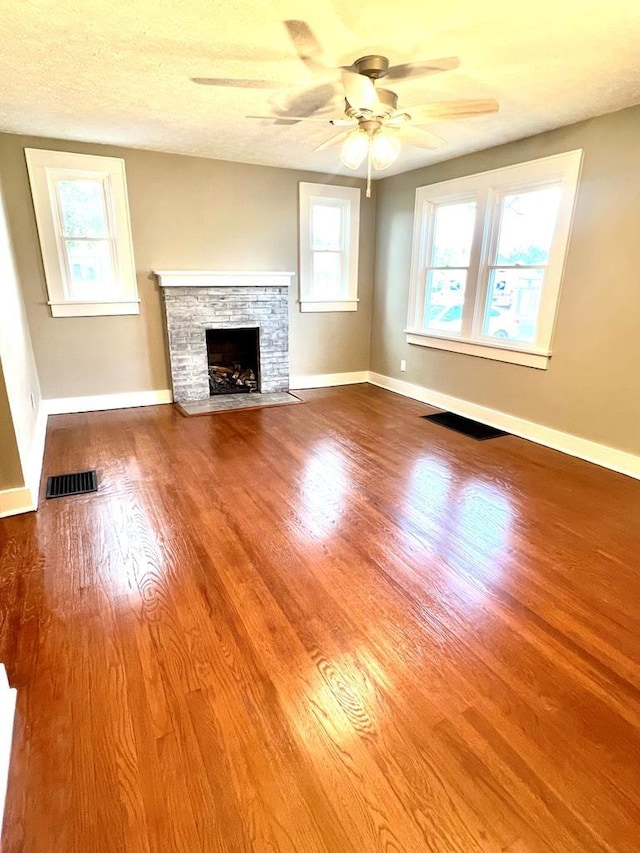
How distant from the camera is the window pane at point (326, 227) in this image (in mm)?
5273

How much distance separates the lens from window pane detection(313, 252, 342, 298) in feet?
17.8

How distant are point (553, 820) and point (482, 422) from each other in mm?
3588

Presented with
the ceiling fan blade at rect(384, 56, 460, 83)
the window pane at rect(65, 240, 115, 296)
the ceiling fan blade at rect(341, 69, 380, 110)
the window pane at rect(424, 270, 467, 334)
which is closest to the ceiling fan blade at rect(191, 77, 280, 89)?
the ceiling fan blade at rect(341, 69, 380, 110)

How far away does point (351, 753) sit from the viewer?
1.37 metres

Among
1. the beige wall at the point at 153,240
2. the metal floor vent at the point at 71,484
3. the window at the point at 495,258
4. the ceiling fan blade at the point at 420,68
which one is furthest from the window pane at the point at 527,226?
the metal floor vent at the point at 71,484

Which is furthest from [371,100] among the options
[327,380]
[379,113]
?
[327,380]

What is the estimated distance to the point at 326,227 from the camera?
5.38 m

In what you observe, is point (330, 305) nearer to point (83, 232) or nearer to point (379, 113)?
point (83, 232)

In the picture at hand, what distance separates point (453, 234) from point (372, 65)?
8.11 feet

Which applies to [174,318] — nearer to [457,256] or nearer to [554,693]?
[457,256]

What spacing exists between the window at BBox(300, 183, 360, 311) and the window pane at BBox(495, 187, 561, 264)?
1968mm

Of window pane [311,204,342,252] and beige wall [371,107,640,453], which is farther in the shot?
window pane [311,204,342,252]

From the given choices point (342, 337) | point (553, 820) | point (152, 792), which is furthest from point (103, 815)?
point (342, 337)

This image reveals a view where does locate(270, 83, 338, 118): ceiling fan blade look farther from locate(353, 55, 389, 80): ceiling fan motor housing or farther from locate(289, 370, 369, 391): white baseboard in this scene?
locate(289, 370, 369, 391): white baseboard
